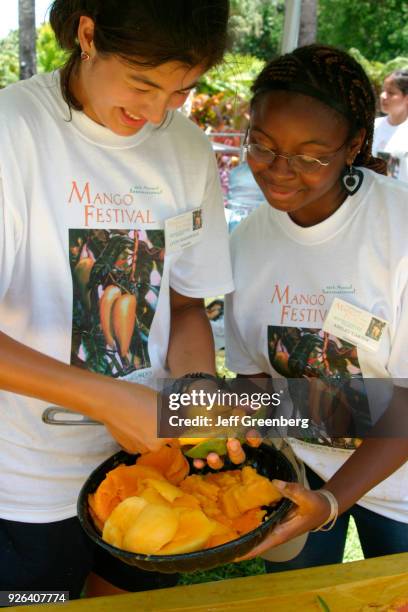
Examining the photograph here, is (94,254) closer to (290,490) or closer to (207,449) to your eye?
(207,449)

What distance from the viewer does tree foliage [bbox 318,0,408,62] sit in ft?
76.9

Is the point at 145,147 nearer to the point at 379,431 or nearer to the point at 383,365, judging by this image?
the point at 383,365

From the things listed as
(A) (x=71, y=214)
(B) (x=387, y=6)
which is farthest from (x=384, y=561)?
(B) (x=387, y=6)

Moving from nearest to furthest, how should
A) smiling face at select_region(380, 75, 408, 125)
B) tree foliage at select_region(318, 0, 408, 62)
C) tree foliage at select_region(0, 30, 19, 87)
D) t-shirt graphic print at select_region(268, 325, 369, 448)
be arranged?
t-shirt graphic print at select_region(268, 325, 369, 448)
smiling face at select_region(380, 75, 408, 125)
tree foliage at select_region(0, 30, 19, 87)
tree foliage at select_region(318, 0, 408, 62)

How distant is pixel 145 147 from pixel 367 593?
0.97 meters

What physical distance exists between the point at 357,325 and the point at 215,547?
0.63 metres

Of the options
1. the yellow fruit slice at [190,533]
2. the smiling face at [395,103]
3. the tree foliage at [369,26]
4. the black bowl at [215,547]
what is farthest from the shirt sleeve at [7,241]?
the tree foliage at [369,26]

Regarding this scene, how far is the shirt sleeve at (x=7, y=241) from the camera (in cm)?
116

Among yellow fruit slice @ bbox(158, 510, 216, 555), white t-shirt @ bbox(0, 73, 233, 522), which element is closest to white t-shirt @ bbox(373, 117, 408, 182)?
white t-shirt @ bbox(0, 73, 233, 522)

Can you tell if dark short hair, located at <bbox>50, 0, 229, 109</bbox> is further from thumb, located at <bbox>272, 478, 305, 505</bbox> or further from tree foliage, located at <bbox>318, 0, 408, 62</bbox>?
tree foliage, located at <bbox>318, 0, 408, 62</bbox>

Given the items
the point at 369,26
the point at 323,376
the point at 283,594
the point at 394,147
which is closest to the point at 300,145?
the point at 323,376

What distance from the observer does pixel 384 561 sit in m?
1.37

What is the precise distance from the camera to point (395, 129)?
563 cm

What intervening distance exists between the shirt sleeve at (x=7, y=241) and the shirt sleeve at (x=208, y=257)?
0.39m
